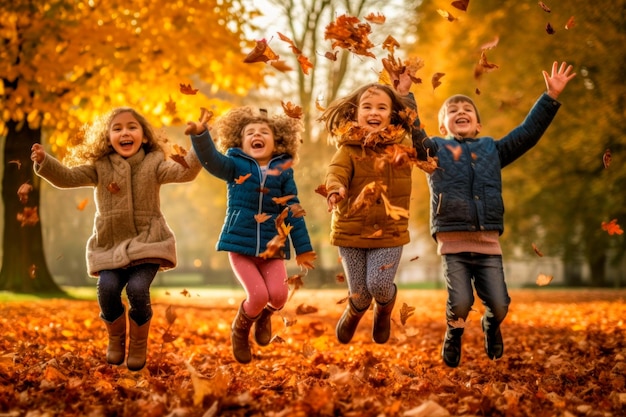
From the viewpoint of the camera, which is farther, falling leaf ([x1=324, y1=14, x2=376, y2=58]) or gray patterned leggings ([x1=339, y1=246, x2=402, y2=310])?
gray patterned leggings ([x1=339, y1=246, x2=402, y2=310])

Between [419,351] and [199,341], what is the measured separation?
2.39 m

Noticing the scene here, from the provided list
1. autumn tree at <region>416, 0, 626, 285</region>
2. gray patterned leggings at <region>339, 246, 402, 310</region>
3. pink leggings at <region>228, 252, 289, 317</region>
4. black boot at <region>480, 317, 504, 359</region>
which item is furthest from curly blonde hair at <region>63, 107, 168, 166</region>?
autumn tree at <region>416, 0, 626, 285</region>

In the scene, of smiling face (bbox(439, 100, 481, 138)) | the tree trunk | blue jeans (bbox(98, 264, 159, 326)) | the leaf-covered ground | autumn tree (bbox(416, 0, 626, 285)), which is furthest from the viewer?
autumn tree (bbox(416, 0, 626, 285))

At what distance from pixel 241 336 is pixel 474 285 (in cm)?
185

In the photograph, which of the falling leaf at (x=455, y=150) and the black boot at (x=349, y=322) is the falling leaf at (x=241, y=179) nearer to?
the black boot at (x=349, y=322)

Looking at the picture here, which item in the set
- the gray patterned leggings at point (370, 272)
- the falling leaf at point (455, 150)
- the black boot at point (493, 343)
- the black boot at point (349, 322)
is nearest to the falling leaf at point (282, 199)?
the gray patterned leggings at point (370, 272)

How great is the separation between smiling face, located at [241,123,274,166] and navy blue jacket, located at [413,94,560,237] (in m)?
1.15

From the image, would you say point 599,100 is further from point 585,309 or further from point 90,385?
point 90,385

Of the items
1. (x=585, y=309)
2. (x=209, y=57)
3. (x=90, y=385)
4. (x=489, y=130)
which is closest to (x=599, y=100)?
(x=489, y=130)

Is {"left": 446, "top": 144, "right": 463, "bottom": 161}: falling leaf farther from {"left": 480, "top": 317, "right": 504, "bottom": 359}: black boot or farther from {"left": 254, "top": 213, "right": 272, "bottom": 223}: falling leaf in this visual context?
{"left": 254, "top": 213, "right": 272, "bottom": 223}: falling leaf

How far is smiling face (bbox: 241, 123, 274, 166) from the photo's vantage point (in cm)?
551

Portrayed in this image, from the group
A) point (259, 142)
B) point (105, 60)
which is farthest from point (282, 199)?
point (105, 60)

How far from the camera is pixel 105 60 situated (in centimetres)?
1088

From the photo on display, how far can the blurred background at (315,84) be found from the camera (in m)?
10.8
